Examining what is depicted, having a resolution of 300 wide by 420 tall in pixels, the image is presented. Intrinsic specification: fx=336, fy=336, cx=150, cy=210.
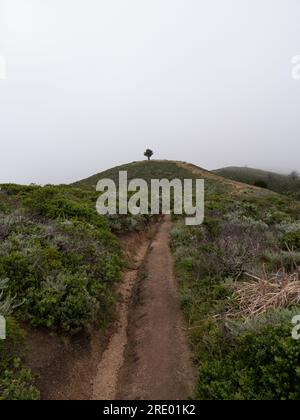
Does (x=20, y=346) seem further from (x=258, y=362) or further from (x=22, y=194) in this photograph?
(x=22, y=194)

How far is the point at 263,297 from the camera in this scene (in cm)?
665

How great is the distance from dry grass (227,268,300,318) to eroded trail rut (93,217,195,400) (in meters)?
1.29

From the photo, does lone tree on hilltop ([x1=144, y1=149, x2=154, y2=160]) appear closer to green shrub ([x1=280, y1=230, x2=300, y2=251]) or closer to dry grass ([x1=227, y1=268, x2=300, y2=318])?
green shrub ([x1=280, y1=230, x2=300, y2=251])

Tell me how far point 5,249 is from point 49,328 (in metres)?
2.42

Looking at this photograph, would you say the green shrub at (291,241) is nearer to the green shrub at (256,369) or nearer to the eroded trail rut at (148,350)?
the eroded trail rut at (148,350)

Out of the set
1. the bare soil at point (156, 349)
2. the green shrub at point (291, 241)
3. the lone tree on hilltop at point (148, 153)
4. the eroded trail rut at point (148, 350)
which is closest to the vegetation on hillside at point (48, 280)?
the eroded trail rut at point (148, 350)

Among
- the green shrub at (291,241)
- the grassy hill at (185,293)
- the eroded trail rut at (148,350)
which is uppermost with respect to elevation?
the green shrub at (291,241)

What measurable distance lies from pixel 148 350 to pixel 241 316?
1929 mm

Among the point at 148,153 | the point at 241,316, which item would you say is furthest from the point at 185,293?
the point at 148,153

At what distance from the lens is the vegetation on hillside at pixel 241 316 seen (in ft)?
15.0
